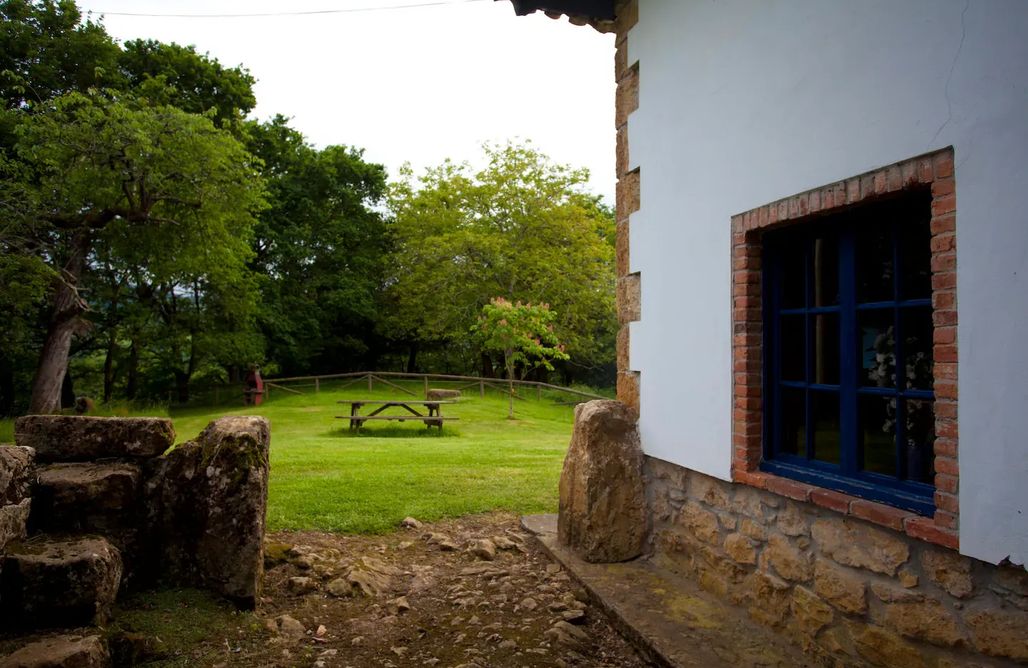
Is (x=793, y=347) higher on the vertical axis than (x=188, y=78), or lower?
lower

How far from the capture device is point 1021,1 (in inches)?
89.0

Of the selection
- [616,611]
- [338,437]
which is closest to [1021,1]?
[616,611]

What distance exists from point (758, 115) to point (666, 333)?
5.06 feet

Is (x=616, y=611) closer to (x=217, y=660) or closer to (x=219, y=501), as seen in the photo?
(x=217, y=660)

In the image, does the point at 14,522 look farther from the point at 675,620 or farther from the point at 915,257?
the point at 915,257

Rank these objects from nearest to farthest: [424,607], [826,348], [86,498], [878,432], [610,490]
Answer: [878,432] < [826,348] < [86,498] < [424,607] < [610,490]

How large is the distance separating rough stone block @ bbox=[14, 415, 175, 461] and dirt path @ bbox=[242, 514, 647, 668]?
1255mm

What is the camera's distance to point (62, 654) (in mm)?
2770

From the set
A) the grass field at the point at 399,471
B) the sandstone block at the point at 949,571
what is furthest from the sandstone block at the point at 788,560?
the grass field at the point at 399,471

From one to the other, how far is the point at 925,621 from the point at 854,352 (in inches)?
47.1

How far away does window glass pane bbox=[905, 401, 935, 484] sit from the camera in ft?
9.24

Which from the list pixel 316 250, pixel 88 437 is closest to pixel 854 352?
pixel 88 437

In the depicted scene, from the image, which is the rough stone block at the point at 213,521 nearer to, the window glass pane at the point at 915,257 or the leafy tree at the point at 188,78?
the window glass pane at the point at 915,257

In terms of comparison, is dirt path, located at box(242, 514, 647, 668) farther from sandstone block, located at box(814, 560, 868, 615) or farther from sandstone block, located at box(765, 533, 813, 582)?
sandstone block, located at box(814, 560, 868, 615)
